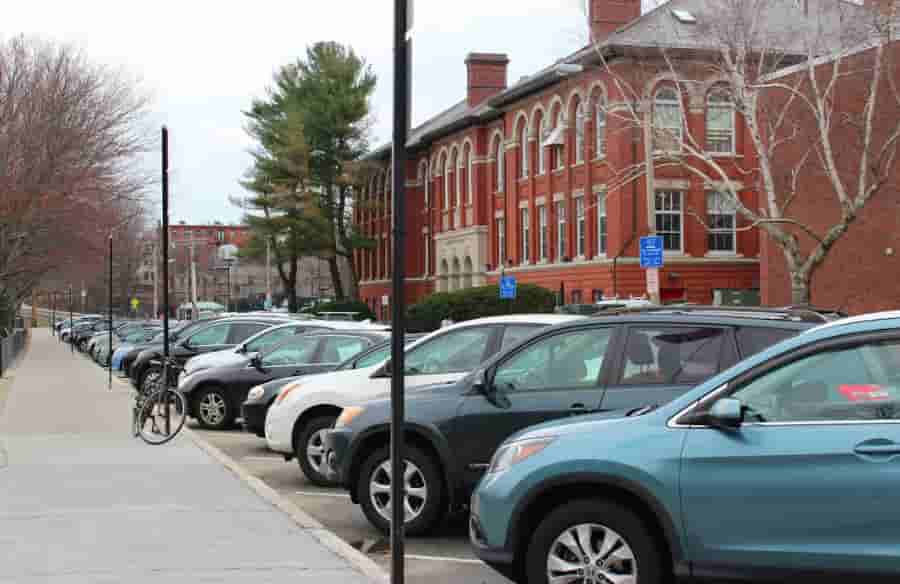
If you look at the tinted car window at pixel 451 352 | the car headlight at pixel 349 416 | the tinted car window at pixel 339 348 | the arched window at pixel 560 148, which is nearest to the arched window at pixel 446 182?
the arched window at pixel 560 148

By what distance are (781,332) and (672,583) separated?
2.56 metres

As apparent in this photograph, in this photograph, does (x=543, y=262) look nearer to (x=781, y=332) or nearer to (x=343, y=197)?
(x=343, y=197)

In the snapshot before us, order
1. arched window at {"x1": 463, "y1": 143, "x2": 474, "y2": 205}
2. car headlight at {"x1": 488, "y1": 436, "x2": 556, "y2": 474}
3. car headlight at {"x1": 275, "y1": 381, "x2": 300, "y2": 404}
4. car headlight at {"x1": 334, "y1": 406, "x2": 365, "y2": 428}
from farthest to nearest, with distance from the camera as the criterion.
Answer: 1. arched window at {"x1": 463, "y1": 143, "x2": 474, "y2": 205}
2. car headlight at {"x1": 275, "y1": 381, "x2": 300, "y2": 404}
3. car headlight at {"x1": 334, "y1": 406, "x2": 365, "y2": 428}
4. car headlight at {"x1": 488, "y1": 436, "x2": 556, "y2": 474}

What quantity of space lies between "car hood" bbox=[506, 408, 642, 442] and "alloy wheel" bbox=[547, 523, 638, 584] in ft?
1.65

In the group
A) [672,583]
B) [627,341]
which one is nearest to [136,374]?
[627,341]

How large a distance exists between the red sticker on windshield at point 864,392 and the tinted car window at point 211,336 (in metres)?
19.4

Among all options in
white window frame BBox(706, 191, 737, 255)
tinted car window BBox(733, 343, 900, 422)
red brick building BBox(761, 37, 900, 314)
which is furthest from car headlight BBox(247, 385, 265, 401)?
white window frame BBox(706, 191, 737, 255)

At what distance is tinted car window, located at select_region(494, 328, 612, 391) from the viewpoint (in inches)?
356

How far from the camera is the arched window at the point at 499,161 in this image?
61.8 metres

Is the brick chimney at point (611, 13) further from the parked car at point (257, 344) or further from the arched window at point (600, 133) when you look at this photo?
the parked car at point (257, 344)

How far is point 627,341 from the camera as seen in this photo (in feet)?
28.9

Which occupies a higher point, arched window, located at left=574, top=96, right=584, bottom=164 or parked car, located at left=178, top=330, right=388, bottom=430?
arched window, located at left=574, top=96, right=584, bottom=164

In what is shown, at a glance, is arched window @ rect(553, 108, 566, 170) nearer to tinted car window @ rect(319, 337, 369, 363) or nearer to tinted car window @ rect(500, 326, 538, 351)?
tinted car window @ rect(319, 337, 369, 363)

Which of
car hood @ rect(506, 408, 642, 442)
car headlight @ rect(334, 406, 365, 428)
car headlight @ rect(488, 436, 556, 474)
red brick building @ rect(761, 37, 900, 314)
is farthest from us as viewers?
red brick building @ rect(761, 37, 900, 314)
